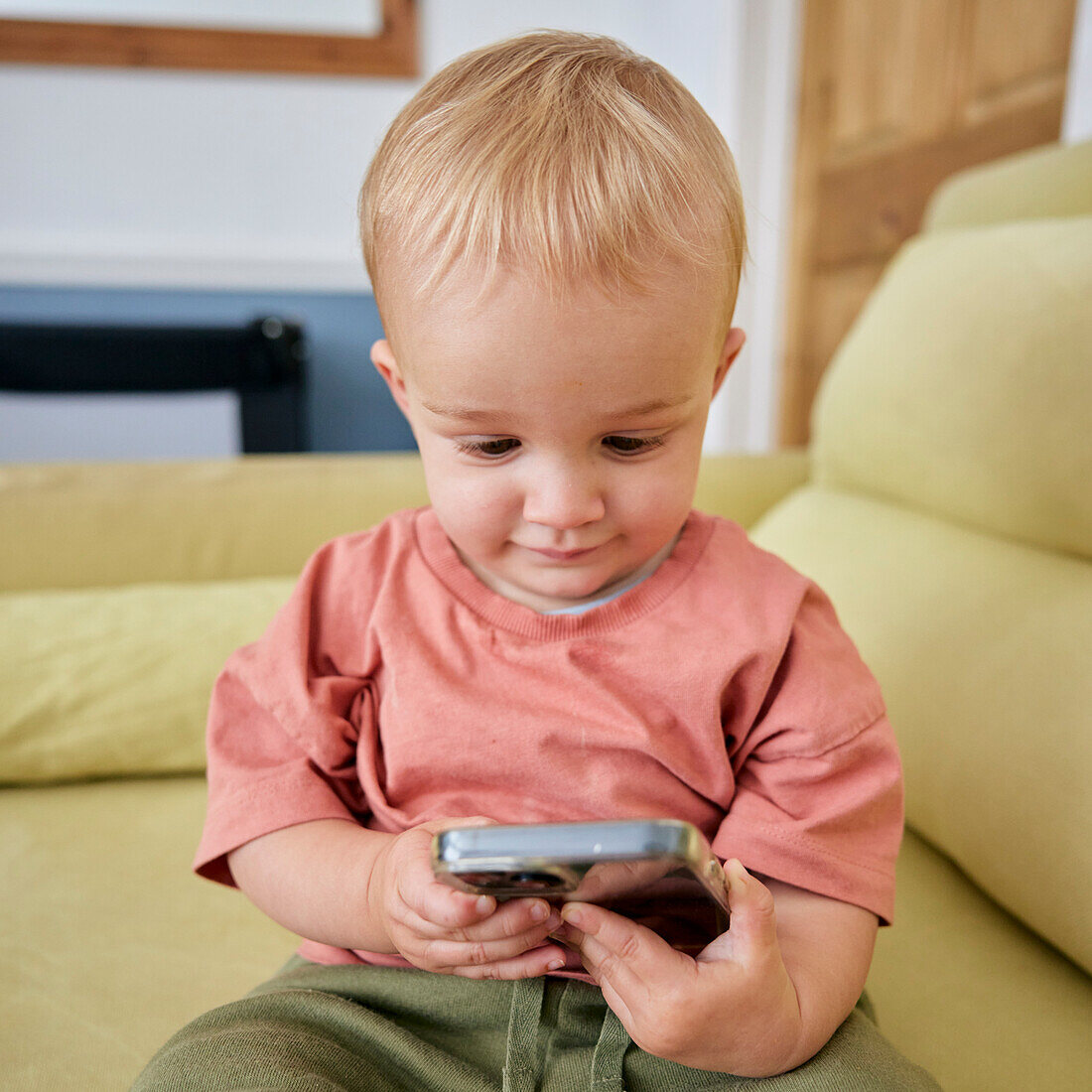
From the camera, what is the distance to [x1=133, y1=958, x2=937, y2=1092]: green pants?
45 centimetres

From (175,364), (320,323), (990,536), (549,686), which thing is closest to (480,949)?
(549,686)

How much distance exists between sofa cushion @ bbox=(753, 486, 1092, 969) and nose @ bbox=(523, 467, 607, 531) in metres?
0.35

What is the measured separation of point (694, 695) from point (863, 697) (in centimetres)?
9

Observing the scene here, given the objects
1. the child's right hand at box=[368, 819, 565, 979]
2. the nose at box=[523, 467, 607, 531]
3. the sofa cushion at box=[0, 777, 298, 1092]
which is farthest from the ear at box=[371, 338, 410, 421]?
the sofa cushion at box=[0, 777, 298, 1092]

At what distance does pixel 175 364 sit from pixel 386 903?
6.22 ft

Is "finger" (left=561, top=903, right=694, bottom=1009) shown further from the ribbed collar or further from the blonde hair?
the blonde hair

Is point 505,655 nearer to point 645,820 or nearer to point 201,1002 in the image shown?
point 645,820

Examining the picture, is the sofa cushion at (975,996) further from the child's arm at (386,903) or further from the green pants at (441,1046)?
the child's arm at (386,903)

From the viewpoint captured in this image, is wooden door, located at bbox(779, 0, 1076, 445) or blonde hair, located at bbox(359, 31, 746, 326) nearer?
blonde hair, located at bbox(359, 31, 746, 326)

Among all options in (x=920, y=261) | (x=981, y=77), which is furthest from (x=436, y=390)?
(x=981, y=77)

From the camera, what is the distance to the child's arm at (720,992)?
0.43 m

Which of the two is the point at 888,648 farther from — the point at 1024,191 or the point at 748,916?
the point at 1024,191

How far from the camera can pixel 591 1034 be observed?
20.2 inches

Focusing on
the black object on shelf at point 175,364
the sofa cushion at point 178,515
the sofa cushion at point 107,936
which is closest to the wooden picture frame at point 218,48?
the black object on shelf at point 175,364
